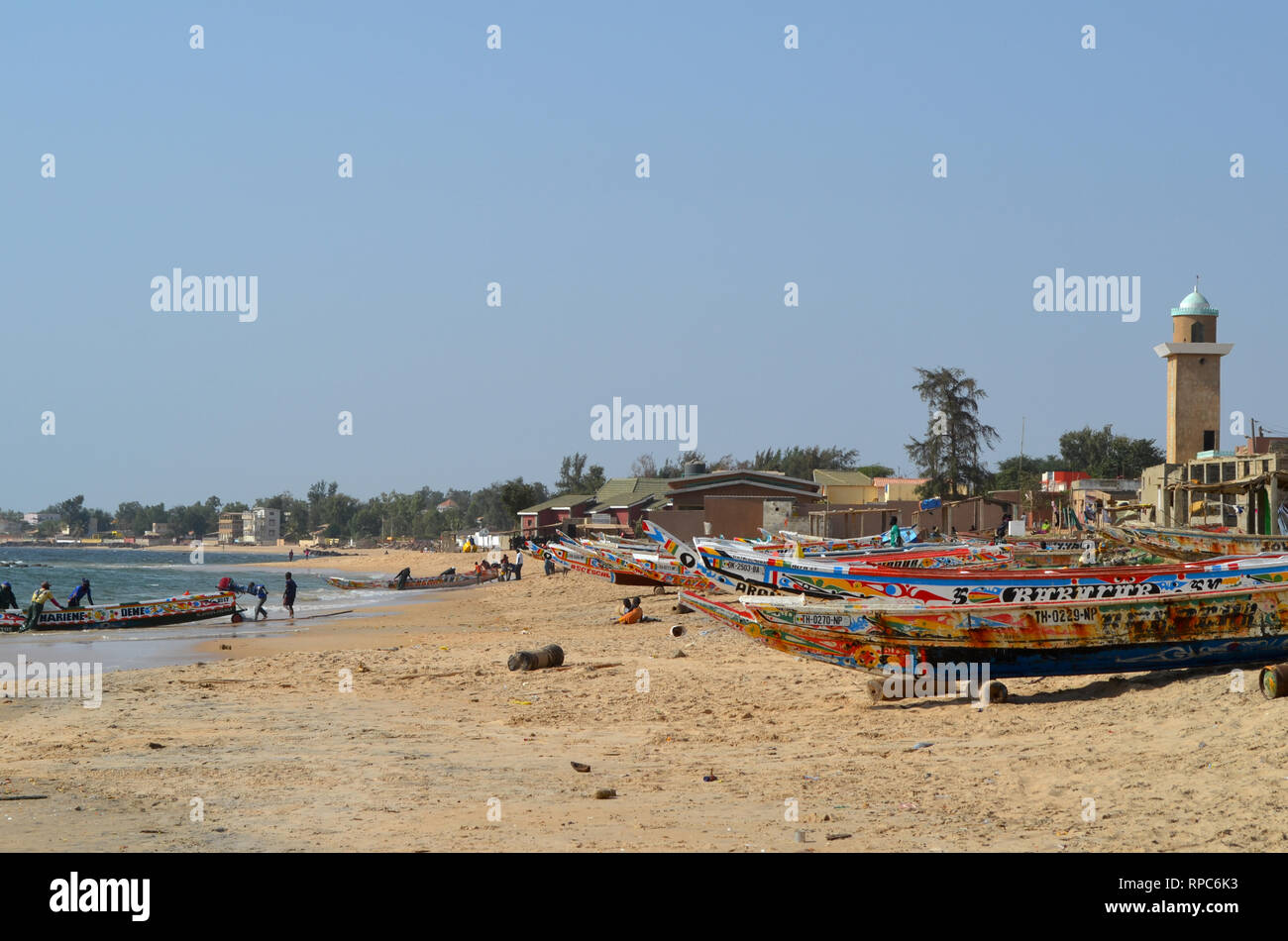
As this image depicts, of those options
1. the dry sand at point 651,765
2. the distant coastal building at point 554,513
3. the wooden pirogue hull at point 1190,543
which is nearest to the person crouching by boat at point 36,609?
the dry sand at point 651,765

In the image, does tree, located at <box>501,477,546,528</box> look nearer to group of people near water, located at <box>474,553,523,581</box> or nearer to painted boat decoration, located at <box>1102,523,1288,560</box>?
group of people near water, located at <box>474,553,523,581</box>

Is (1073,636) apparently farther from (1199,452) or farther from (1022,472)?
(1022,472)

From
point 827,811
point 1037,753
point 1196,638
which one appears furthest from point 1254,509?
point 827,811

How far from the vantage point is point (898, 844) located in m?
7.85

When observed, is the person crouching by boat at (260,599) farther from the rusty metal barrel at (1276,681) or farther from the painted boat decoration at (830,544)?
the rusty metal barrel at (1276,681)

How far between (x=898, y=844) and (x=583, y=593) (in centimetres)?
3487

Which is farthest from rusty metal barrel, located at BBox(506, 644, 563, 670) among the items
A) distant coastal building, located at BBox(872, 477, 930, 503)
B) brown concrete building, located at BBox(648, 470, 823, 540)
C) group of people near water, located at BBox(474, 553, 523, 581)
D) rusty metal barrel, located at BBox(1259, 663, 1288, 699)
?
distant coastal building, located at BBox(872, 477, 930, 503)

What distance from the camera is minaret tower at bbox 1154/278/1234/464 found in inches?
→ 1967

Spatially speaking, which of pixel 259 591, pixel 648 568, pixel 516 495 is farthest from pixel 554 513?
pixel 259 591

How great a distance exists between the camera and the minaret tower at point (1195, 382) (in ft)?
164

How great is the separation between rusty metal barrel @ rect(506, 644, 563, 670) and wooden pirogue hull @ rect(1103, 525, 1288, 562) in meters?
13.1

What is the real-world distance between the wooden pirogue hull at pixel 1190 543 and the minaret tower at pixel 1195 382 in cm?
2774

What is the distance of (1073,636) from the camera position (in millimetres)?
13453
